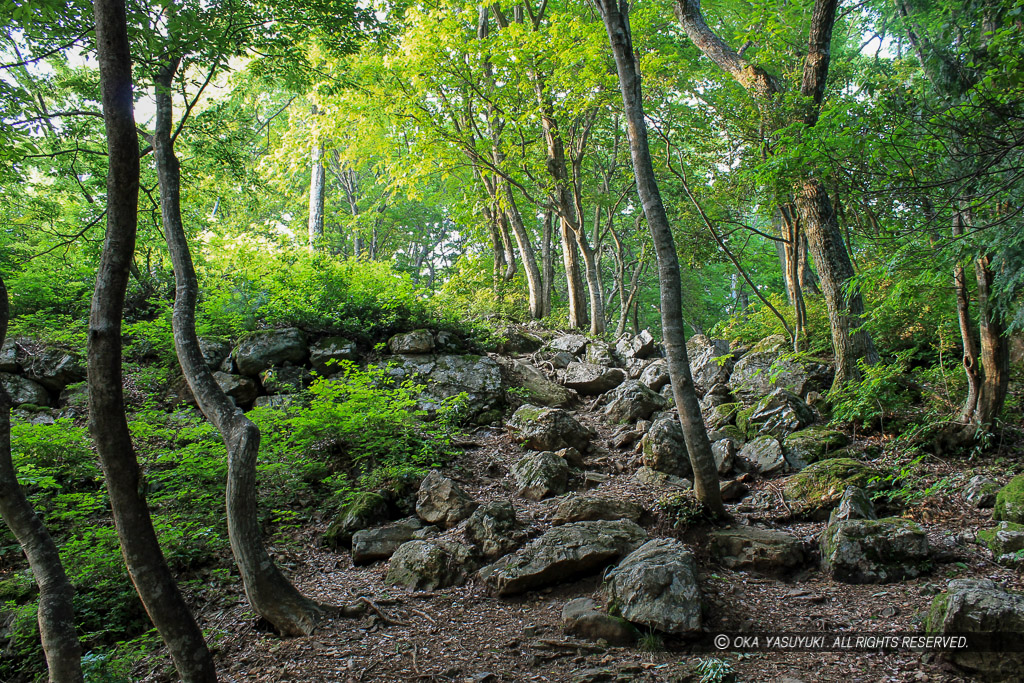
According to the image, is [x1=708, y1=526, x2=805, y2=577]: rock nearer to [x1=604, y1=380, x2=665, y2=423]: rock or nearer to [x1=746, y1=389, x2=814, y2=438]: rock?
[x1=746, y1=389, x2=814, y2=438]: rock

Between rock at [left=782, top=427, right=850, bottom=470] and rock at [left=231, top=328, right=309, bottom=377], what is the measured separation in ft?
25.7

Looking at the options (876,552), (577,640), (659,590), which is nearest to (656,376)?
(876,552)

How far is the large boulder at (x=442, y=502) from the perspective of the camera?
577cm

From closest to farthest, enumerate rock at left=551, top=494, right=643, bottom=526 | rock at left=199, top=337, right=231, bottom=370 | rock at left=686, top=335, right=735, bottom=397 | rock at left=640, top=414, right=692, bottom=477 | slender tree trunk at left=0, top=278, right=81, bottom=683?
slender tree trunk at left=0, top=278, right=81, bottom=683 < rock at left=551, top=494, right=643, bottom=526 < rock at left=640, top=414, right=692, bottom=477 < rock at left=199, top=337, right=231, bottom=370 < rock at left=686, top=335, right=735, bottom=397

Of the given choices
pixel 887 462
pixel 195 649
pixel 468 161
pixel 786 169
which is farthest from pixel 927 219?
pixel 468 161

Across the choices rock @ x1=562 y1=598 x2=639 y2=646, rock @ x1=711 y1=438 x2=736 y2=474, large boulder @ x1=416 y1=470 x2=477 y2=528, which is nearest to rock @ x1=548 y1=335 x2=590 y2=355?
rock @ x1=711 y1=438 x2=736 y2=474

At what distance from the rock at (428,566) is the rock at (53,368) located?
7241 millimetres

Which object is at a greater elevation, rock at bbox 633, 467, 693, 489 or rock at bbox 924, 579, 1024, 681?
rock at bbox 633, 467, 693, 489

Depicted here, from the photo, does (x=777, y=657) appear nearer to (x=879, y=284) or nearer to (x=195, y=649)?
(x=195, y=649)

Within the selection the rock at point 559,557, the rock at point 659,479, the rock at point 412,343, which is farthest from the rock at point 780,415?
the rock at point 412,343

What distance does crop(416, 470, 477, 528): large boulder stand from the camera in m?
5.77

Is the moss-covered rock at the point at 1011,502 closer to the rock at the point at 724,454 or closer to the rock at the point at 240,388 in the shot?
the rock at the point at 724,454

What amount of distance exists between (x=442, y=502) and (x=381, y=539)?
2.60ft

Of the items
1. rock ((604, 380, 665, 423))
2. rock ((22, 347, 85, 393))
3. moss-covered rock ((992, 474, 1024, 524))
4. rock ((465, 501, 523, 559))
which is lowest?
rock ((465, 501, 523, 559))
